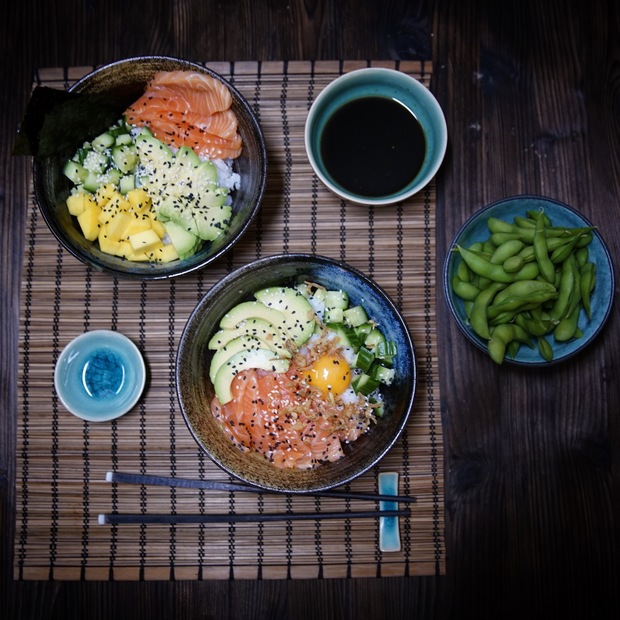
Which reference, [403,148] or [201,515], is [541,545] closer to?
[201,515]

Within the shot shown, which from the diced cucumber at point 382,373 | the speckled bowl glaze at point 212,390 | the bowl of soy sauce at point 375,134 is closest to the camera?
the speckled bowl glaze at point 212,390

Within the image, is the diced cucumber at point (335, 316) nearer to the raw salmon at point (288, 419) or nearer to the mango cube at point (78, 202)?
the raw salmon at point (288, 419)

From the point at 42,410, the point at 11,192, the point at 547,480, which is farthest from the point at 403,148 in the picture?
the point at 42,410

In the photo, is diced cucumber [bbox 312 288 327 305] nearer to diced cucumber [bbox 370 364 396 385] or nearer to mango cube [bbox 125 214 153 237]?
diced cucumber [bbox 370 364 396 385]

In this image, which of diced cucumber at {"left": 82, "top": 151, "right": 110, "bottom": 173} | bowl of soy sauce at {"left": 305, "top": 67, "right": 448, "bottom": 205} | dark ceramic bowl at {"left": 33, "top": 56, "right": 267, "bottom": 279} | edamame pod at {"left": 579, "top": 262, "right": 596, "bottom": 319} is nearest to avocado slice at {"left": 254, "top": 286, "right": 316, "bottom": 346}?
dark ceramic bowl at {"left": 33, "top": 56, "right": 267, "bottom": 279}

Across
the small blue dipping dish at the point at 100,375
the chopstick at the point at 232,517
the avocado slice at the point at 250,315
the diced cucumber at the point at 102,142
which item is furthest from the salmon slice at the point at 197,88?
the chopstick at the point at 232,517

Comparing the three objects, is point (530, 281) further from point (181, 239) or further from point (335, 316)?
point (181, 239)
